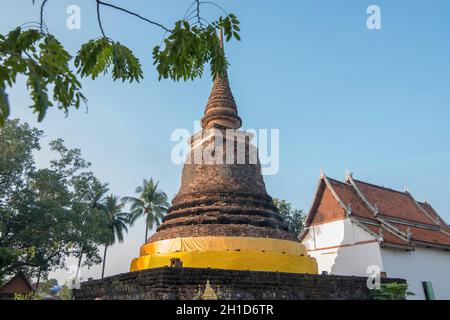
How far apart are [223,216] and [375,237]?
682 cm

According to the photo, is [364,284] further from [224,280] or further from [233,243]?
[224,280]

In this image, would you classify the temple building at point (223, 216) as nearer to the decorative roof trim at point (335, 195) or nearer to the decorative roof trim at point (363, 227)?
the decorative roof trim at point (363, 227)

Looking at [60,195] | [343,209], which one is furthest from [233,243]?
[60,195]

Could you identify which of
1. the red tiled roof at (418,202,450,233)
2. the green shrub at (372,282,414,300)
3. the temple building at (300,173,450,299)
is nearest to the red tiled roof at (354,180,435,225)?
the temple building at (300,173,450,299)

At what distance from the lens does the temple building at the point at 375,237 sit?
14.8m

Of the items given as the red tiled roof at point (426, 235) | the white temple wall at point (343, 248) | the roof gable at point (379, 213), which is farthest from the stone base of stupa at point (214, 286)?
the red tiled roof at point (426, 235)

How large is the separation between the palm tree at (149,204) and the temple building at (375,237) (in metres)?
18.6

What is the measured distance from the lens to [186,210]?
12648 mm

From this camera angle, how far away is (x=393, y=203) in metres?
18.9

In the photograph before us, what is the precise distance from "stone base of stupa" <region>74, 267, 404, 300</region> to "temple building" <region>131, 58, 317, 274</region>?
30.6 inches

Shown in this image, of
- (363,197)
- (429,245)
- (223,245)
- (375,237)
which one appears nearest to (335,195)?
(363,197)
